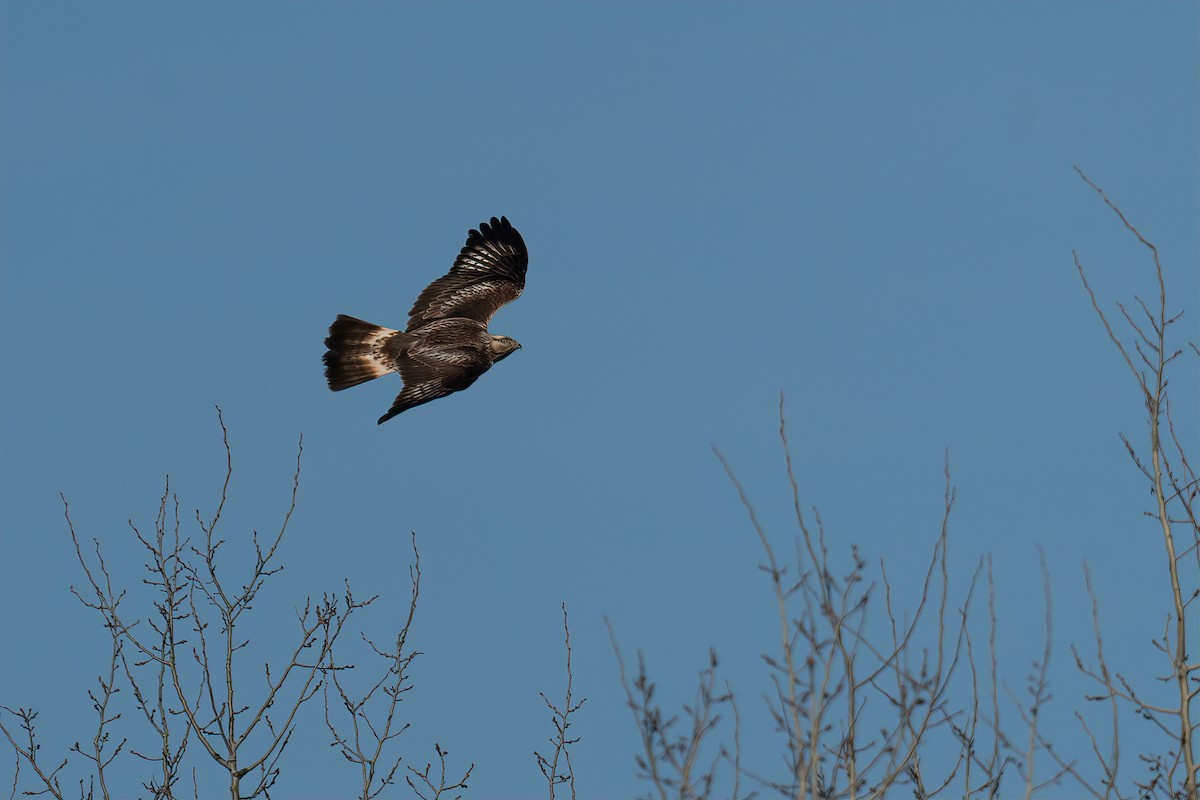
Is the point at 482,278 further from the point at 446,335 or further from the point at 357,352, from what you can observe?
the point at 357,352

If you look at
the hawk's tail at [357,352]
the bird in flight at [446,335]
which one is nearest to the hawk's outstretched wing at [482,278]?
the bird in flight at [446,335]

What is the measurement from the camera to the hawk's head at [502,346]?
16297 mm

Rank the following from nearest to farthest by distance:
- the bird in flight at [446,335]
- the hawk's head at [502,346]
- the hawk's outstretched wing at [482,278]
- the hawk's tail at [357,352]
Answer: the bird in flight at [446,335] → the hawk's tail at [357,352] → the hawk's head at [502,346] → the hawk's outstretched wing at [482,278]

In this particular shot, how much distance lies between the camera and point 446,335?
16.2 metres

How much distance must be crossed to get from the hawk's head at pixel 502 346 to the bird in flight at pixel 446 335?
0.03ft

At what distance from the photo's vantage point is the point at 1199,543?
6316mm

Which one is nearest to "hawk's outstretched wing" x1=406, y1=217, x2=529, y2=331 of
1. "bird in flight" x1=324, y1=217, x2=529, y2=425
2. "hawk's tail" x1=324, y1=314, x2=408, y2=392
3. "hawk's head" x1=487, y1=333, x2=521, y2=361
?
"bird in flight" x1=324, y1=217, x2=529, y2=425

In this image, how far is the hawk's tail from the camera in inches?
624

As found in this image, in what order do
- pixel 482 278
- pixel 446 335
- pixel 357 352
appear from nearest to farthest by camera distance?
pixel 357 352
pixel 446 335
pixel 482 278

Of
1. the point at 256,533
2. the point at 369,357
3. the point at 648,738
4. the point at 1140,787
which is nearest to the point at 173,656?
the point at 256,533

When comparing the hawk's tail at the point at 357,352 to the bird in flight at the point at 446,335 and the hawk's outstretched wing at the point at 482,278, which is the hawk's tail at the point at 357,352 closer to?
the bird in flight at the point at 446,335

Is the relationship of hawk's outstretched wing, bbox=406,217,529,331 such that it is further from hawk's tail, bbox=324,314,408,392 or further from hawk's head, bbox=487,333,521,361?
hawk's tail, bbox=324,314,408,392

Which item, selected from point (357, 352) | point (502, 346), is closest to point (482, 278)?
point (502, 346)

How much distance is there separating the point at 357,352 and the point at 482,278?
7.42ft
